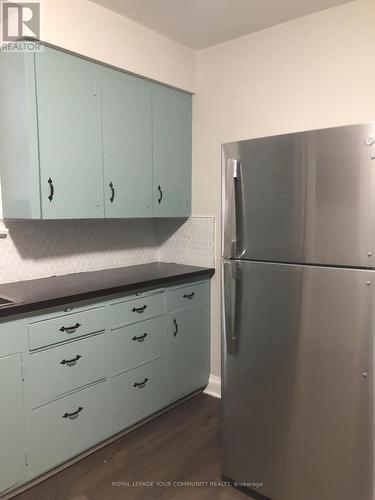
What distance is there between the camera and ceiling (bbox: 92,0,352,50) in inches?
85.0

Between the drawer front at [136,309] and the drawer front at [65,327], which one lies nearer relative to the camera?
the drawer front at [65,327]

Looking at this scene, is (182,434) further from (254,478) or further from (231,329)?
(231,329)

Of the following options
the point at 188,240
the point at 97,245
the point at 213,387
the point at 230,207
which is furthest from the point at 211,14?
the point at 213,387

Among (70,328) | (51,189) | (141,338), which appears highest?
(51,189)

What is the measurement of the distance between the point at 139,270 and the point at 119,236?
1.09ft

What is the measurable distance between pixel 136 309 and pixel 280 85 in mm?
1678

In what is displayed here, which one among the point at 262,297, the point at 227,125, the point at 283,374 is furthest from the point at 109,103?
the point at 283,374

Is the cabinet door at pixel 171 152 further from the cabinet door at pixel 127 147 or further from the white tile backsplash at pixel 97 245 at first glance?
the white tile backsplash at pixel 97 245

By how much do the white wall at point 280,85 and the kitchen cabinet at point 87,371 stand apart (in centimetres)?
48

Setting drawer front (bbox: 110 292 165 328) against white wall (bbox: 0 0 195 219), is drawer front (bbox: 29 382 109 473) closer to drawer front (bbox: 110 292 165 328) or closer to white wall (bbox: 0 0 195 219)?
drawer front (bbox: 110 292 165 328)

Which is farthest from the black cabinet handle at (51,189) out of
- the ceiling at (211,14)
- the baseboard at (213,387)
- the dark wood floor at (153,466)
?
the baseboard at (213,387)

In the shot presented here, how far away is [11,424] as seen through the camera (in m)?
1.78

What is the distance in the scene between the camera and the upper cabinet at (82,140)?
6.54ft

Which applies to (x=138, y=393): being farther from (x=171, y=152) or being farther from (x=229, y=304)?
(x=171, y=152)
